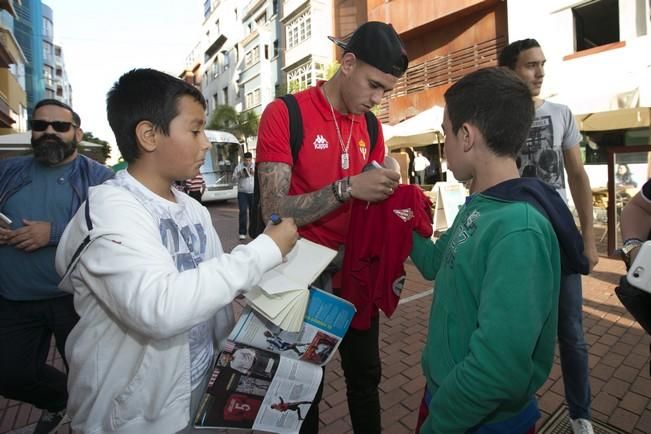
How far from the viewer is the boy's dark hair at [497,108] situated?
1.28 meters

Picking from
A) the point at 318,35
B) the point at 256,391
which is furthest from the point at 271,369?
the point at 318,35

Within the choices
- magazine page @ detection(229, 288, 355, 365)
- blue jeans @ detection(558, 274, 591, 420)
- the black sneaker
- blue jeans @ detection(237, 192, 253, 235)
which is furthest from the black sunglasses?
blue jeans @ detection(237, 192, 253, 235)

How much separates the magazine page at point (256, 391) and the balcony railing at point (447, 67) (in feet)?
38.1

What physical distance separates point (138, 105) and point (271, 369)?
3.40 feet

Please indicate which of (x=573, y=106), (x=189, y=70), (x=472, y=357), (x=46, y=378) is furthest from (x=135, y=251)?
(x=189, y=70)

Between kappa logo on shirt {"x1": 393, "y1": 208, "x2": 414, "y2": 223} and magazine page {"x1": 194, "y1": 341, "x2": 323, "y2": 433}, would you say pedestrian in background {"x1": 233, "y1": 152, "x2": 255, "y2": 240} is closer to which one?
kappa logo on shirt {"x1": 393, "y1": 208, "x2": 414, "y2": 223}

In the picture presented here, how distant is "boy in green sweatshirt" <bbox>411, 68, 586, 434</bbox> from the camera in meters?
1.06

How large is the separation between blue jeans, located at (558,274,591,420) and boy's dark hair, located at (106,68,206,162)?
208cm

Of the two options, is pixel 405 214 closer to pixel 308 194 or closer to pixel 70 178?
pixel 308 194

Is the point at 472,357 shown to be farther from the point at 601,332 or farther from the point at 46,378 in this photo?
the point at 601,332

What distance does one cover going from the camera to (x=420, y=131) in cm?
923

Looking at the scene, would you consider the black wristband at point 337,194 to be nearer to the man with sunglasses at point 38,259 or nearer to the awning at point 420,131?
the man with sunglasses at point 38,259

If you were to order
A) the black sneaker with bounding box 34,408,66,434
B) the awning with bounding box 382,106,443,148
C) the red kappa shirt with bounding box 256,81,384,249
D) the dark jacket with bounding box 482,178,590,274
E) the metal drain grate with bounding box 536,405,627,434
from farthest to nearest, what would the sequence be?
the awning with bounding box 382,106,443,148, the black sneaker with bounding box 34,408,66,434, the metal drain grate with bounding box 536,405,627,434, the red kappa shirt with bounding box 256,81,384,249, the dark jacket with bounding box 482,178,590,274

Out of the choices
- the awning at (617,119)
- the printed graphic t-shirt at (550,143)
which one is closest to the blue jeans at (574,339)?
the printed graphic t-shirt at (550,143)
